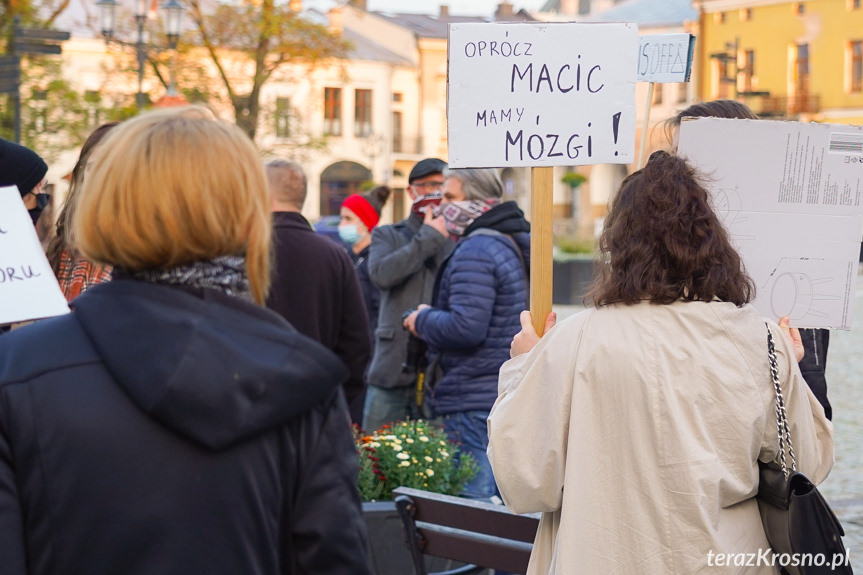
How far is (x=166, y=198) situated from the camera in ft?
5.66

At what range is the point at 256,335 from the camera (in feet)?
5.74

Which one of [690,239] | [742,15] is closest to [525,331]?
[690,239]

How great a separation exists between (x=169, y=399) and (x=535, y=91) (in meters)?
1.73

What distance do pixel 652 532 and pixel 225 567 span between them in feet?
3.41

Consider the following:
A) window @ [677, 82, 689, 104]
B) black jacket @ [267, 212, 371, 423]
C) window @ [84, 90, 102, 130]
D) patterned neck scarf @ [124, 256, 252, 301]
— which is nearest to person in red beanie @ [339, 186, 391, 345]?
black jacket @ [267, 212, 371, 423]

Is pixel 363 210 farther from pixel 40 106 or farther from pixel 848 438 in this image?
pixel 40 106

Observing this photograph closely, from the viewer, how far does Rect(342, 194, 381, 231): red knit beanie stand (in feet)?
25.0

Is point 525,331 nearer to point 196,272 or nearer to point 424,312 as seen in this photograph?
point 196,272

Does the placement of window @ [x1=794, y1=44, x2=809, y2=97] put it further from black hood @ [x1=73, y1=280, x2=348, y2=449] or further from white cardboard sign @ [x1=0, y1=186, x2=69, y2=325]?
black hood @ [x1=73, y1=280, x2=348, y2=449]

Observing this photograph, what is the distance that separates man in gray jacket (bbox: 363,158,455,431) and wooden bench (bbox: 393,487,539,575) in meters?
2.08

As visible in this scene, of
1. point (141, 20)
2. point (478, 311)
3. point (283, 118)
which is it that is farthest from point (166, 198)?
point (283, 118)

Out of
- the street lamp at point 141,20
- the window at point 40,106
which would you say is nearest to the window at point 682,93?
the window at point 40,106
